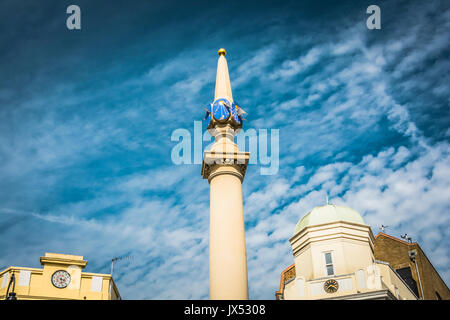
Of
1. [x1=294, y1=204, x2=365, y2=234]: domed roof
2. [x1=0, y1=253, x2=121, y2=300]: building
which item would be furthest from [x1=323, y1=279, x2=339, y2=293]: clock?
[x1=0, y1=253, x2=121, y2=300]: building

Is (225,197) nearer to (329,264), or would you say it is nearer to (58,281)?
(329,264)

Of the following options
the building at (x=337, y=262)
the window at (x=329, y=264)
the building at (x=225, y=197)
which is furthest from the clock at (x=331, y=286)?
the building at (x=225, y=197)

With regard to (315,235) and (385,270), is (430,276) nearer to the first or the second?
(385,270)

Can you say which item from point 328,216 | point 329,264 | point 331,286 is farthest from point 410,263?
point 331,286

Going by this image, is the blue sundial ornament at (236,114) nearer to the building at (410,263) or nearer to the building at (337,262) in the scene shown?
the building at (337,262)

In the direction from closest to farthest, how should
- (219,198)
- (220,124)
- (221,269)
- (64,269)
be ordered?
1. (221,269)
2. (219,198)
3. (220,124)
4. (64,269)

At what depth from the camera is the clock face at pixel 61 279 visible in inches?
1276

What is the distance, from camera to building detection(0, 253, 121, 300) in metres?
31.4

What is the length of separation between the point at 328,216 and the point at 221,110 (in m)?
14.1
